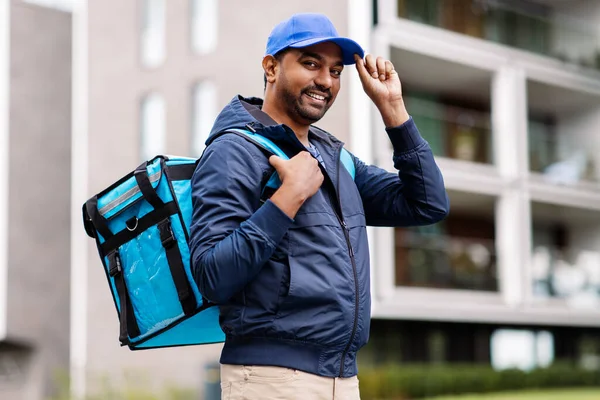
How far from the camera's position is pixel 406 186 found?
319 cm

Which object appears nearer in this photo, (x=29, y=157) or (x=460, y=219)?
(x=460, y=219)

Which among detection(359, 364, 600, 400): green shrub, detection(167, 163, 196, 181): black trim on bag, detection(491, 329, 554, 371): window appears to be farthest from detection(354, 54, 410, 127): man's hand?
detection(491, 329, 554, 371): window

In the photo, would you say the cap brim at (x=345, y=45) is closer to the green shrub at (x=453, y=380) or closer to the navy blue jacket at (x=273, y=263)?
the navy blue jacket at (x=273, y=263)

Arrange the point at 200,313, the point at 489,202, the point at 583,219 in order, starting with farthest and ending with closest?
the point at 583,219 < the point at 489,202 < the point at 200,313

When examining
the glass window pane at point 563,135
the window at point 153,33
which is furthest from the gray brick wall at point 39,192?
the glass window pane at point 563,135

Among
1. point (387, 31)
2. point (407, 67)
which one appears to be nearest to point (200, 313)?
point (387, 31)

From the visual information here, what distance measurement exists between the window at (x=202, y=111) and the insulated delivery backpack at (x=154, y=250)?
17.5 m

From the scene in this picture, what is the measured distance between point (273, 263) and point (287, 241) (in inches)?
3.3

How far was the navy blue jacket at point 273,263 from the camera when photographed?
102 inches

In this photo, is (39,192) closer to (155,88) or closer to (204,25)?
(155,88)

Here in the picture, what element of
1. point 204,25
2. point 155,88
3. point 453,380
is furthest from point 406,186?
point 155,88

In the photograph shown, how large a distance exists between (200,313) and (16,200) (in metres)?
22.8

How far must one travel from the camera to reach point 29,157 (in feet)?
82.0

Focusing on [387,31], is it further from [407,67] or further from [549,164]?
[549,164]
